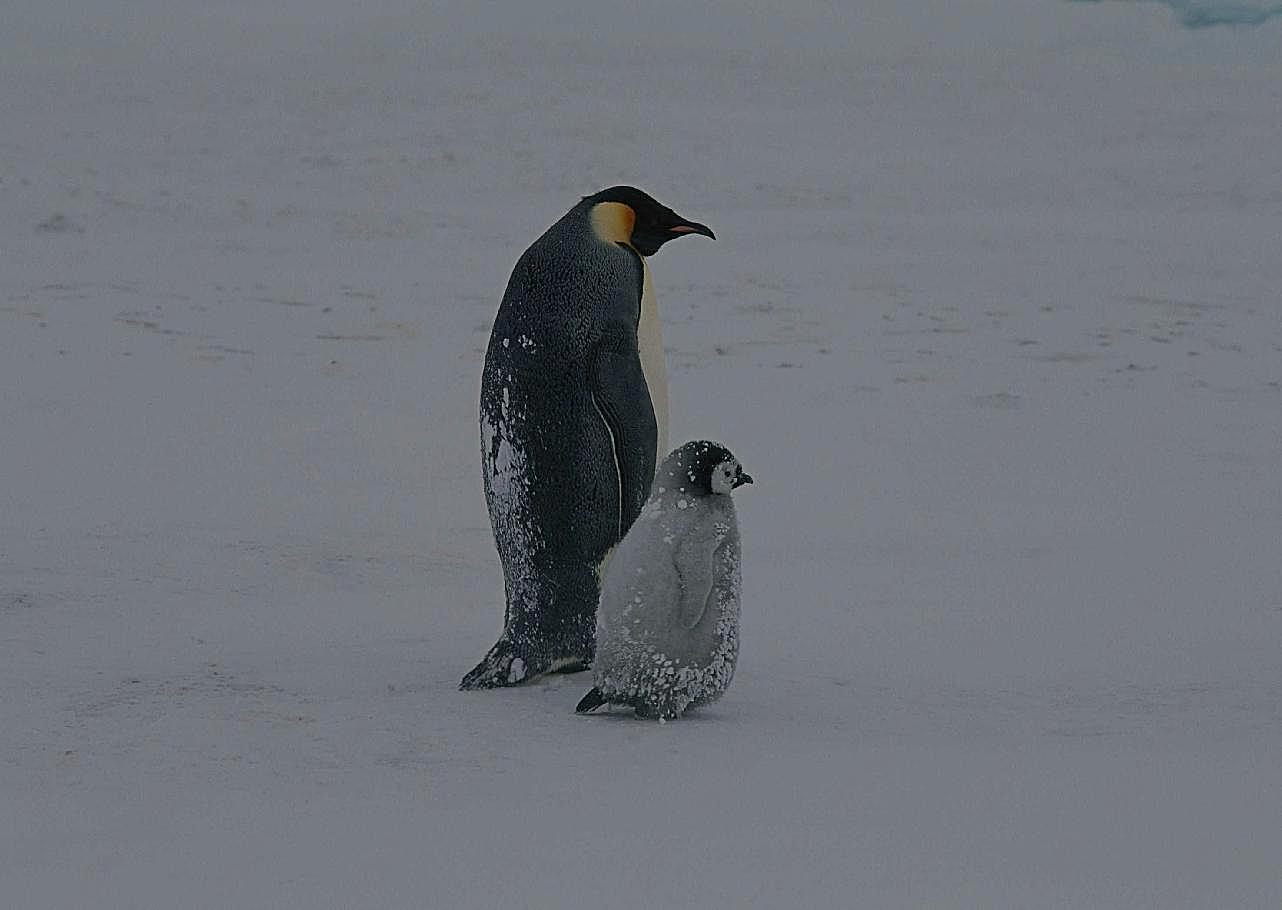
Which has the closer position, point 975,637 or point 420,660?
point 420,660

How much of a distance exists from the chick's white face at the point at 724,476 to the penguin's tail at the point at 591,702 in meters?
0.41

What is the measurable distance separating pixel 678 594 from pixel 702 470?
213 millimetres

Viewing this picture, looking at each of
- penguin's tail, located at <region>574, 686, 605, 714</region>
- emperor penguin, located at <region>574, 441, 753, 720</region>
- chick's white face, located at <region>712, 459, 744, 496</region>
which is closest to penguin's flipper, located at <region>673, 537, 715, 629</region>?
emperor penguin, located at <region>574, 441, 753, 720</region>

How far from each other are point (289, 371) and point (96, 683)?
4374mm

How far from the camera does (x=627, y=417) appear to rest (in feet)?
10.6

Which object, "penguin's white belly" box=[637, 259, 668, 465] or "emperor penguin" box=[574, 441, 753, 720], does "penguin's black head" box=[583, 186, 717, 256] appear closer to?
"penguin's white belly" box=[637, 259, 668, 465]

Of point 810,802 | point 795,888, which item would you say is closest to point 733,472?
point 810,802

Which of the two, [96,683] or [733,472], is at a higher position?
[733,472]

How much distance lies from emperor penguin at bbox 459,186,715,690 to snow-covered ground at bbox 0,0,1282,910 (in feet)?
0.48

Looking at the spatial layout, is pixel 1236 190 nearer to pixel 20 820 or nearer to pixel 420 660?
pixel 420 660

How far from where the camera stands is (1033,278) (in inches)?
434

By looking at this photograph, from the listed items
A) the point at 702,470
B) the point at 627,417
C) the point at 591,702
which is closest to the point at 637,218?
the point at 627,417

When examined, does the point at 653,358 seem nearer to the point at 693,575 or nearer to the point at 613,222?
the point at 613,222

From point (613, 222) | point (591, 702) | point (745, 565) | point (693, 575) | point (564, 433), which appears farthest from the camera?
point (745, 565)
